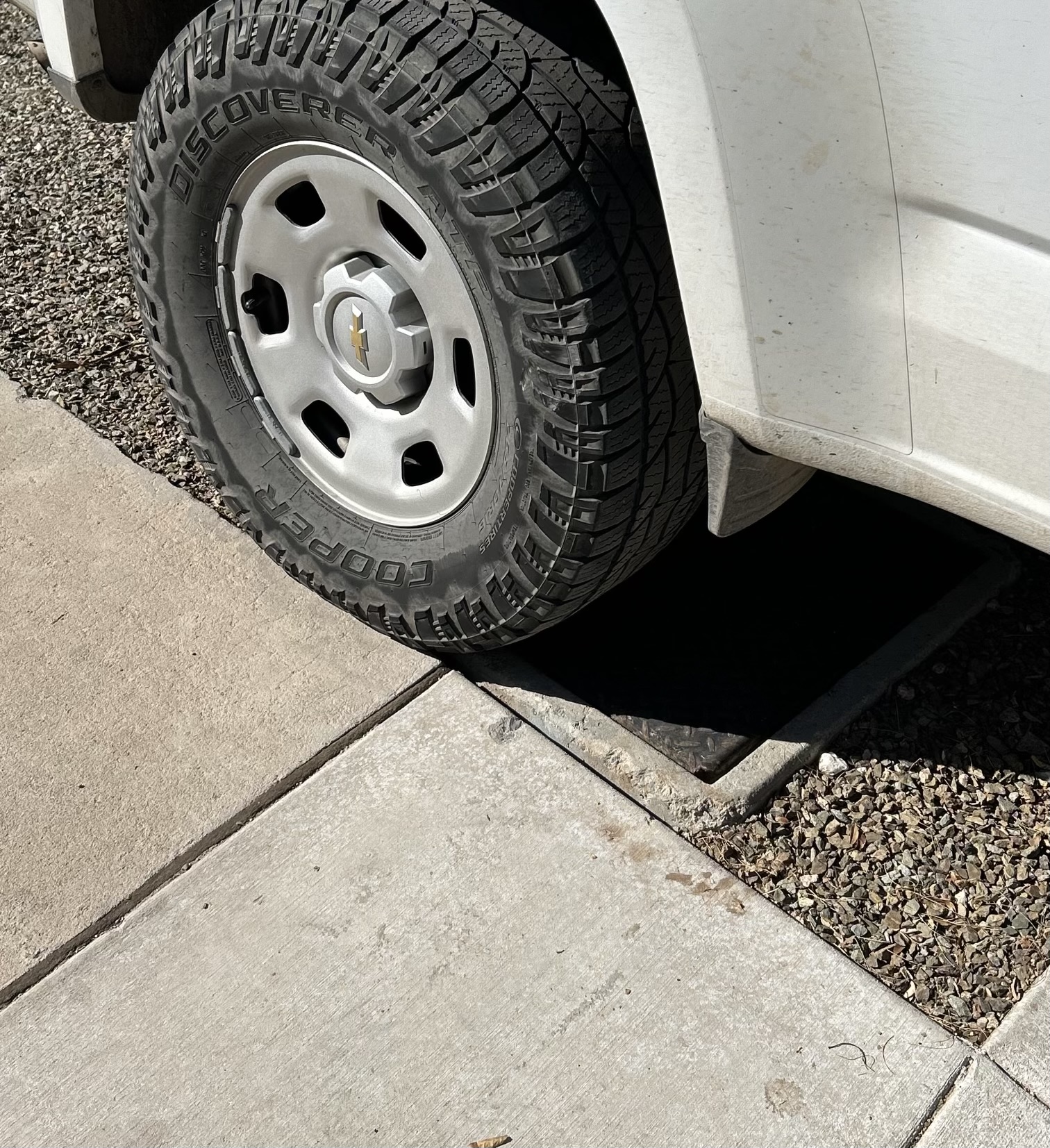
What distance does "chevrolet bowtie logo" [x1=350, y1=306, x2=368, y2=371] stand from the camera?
2.27 meters

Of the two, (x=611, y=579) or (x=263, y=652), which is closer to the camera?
(x=611, y=579)

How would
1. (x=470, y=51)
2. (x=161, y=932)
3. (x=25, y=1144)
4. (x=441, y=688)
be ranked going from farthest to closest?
(x=441, y=688), (x=161, y=932), (x=470, y=51), (x=25, y=1144)

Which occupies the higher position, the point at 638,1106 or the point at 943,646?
the point at 638,1106

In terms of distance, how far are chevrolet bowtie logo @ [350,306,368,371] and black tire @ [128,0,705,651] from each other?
310 mm

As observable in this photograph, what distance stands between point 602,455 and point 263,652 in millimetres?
907

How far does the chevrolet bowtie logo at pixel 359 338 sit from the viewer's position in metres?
2.27

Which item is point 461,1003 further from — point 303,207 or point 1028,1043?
point 303,207

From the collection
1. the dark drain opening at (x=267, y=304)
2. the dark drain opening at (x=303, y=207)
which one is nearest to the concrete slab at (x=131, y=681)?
the dark drain opening at (x=267, y=304)

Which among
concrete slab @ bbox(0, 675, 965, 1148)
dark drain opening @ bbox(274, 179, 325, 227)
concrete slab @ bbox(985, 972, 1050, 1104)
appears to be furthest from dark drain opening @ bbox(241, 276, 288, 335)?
concrete slab @ bbox(985, 972, 1050, 1104)

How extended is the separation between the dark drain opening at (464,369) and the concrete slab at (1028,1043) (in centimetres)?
137

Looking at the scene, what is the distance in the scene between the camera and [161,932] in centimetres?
204

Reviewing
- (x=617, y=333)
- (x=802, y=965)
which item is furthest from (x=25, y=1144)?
(x=617, y=333)

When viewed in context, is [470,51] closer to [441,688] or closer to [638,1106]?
[441,688]

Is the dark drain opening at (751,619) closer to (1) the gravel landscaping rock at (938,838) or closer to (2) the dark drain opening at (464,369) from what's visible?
(1) the gravel landscaping rock at (938,838)
